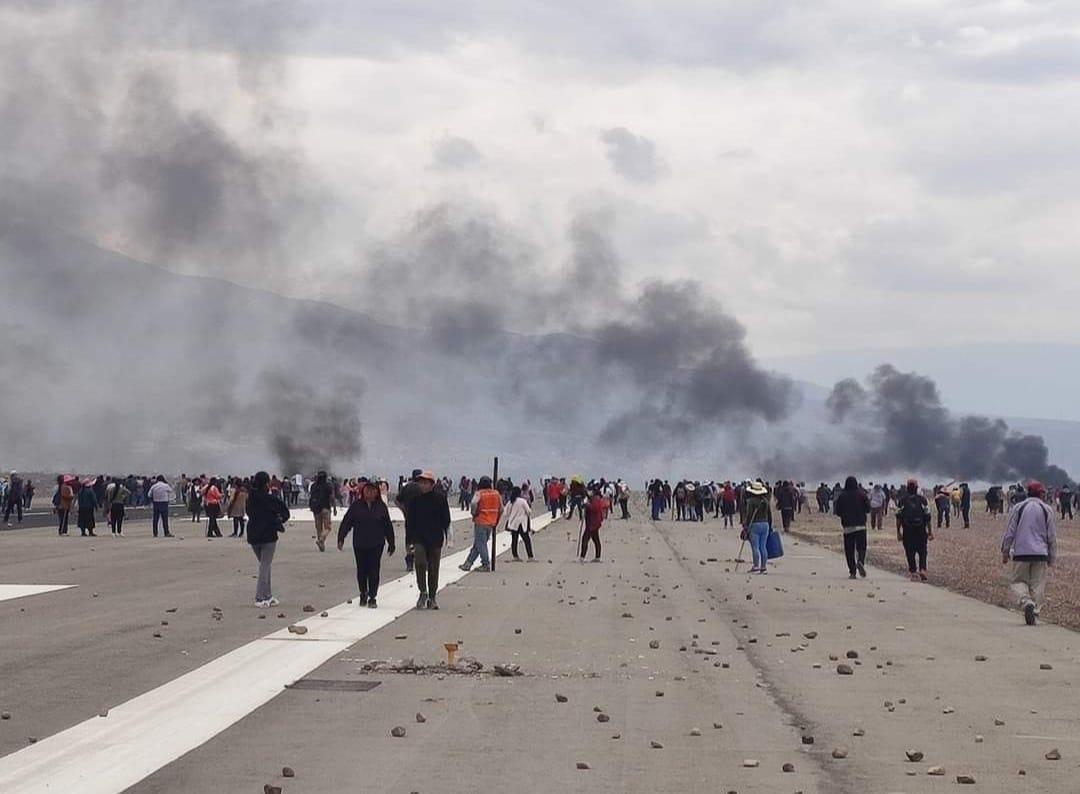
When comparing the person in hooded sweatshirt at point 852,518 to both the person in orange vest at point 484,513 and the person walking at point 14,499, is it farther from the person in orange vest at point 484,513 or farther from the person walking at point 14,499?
the person walking at point 14,499

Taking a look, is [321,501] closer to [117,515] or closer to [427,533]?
[117,515]

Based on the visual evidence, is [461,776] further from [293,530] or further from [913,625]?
[293,530]

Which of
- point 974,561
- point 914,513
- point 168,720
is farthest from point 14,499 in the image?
point 168,720

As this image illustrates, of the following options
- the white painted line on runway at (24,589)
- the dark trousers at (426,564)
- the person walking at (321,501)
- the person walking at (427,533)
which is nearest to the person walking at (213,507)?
the person walking at (321,501)

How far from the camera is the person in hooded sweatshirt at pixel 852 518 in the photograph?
29266 millimetres

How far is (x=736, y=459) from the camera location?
570ft

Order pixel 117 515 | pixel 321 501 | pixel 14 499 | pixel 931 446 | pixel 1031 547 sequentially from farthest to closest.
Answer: pixel 931 446 → pixel 14 499 → pixel 117 515 → pixel 321 501 → pixel 1031 547

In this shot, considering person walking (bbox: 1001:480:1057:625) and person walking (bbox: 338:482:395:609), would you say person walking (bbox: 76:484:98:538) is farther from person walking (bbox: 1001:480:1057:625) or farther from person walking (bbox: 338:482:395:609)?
person walking (bbox: 1001:480:1057:625)

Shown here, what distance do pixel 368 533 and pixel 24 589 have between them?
20.8ft

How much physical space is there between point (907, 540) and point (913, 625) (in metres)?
9.77

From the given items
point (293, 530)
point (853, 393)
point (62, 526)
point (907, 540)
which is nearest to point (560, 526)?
point (293, 530)

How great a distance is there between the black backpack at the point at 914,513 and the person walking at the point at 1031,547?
811cm

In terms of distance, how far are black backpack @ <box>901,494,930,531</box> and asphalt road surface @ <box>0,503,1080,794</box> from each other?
13.4 feet

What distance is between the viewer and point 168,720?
38.7ft
